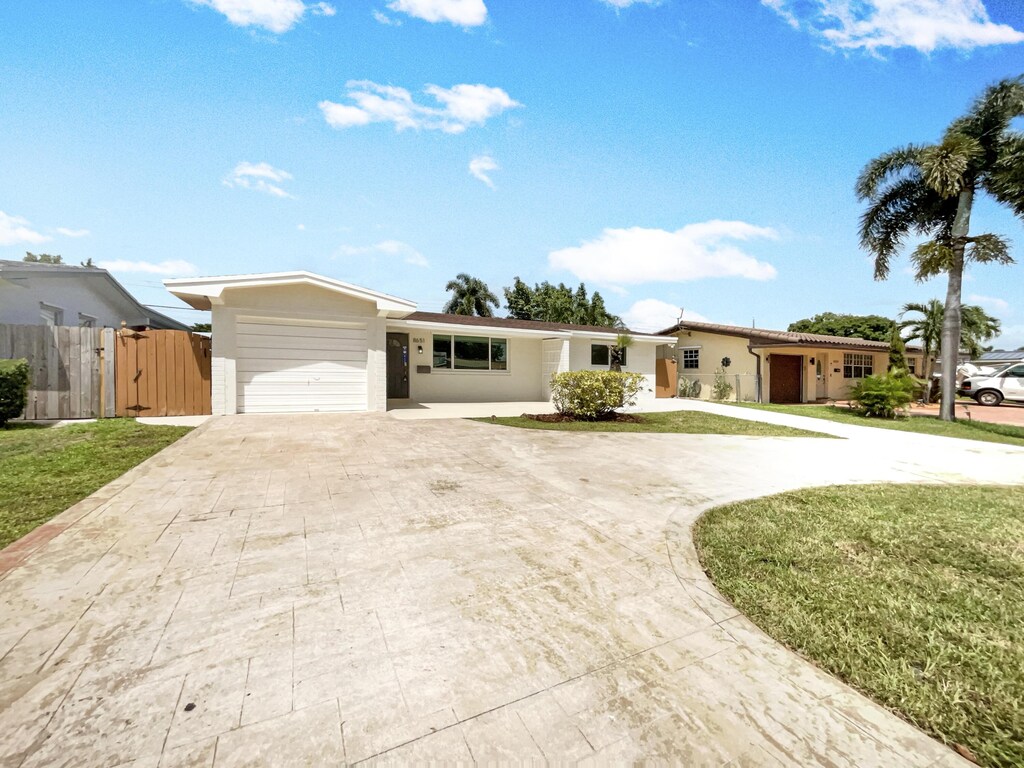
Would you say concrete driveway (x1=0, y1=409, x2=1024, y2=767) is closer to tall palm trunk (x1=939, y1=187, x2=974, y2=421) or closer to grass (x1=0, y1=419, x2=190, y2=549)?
grass (x1=0, y1=419, x2=190, y2=549)

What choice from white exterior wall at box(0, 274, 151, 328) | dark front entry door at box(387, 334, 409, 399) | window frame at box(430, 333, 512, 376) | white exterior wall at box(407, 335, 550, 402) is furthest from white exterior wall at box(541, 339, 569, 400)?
white exterior wall at box(0, 274, 151, 328)

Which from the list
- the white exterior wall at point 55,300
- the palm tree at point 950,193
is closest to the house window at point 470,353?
the white exterior wall at point 55,300

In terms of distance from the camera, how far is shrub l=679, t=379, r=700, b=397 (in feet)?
66.0

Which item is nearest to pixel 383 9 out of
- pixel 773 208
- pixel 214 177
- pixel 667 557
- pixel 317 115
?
pixel 317 115

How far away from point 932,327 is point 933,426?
12081mm

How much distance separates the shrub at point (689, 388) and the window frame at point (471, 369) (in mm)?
9331

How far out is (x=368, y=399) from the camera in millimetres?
11648

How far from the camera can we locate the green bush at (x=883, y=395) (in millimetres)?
13195

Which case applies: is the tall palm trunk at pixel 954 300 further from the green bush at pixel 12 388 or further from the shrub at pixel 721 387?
the green bush at pixel 12 388

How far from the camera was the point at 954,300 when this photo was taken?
13031 mm

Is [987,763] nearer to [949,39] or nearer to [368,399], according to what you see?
[368,399]

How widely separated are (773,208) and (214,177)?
57.5ft

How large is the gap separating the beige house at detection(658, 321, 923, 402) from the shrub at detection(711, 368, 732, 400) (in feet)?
0.43

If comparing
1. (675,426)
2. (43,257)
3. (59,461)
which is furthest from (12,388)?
(43,257)
